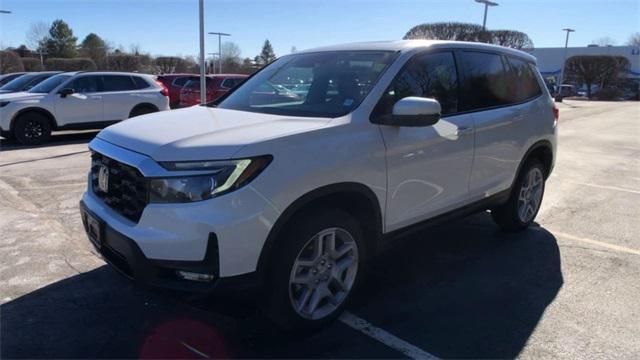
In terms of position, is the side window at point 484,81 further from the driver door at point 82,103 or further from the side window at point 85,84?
the side window at point 85,84

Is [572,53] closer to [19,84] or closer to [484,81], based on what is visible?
[19,84]

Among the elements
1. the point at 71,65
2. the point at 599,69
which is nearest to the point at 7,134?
the point at 71,65

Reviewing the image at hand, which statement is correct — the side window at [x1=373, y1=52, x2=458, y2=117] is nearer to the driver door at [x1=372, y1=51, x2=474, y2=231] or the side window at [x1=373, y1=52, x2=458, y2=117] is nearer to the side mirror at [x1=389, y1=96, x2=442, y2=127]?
the driver door at [x1=372, y1=51, x2=474, y2=231]

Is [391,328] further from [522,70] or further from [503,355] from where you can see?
[522,70]

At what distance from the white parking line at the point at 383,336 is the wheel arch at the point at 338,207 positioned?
491mm

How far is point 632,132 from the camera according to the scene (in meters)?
18.3

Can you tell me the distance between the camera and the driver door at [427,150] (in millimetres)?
3744

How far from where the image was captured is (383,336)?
3455mm

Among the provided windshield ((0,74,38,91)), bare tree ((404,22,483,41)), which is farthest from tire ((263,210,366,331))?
bare tree ((404,22,483,41))

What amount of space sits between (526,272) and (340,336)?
204 cm

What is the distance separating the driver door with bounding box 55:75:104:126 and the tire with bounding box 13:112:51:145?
13.3 inches

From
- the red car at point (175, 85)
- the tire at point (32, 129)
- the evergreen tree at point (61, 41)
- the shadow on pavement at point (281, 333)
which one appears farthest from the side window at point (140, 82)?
the evergreen tree at point (61, 41)

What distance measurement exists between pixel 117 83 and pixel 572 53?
7934 centimetres

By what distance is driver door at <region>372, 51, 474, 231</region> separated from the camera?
3744 millimetres
